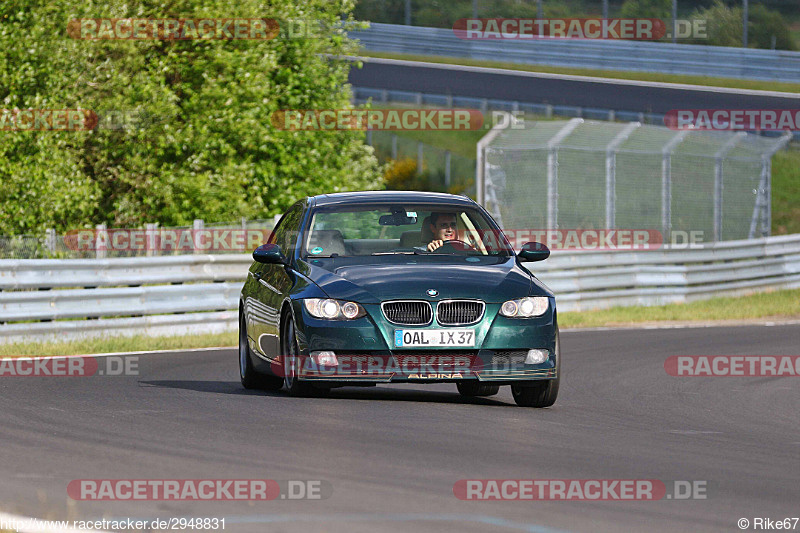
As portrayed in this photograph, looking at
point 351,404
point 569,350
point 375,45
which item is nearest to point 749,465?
point 351,404

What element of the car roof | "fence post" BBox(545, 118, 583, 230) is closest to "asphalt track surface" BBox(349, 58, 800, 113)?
"fence post" BBox(545, 118, 583, 230)

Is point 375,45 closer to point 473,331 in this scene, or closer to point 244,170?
point 244,170

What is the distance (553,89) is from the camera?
46938 mm

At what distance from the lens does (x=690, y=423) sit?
1011cm

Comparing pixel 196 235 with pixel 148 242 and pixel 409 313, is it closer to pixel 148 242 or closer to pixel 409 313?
pixel 148 242

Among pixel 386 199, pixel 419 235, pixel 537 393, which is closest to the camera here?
pixel 537 393

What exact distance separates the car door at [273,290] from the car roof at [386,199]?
0.84 ft

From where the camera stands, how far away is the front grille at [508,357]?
10.2m

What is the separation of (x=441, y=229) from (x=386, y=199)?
546 mm

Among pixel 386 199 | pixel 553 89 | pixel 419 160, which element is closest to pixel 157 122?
pixel 386 199

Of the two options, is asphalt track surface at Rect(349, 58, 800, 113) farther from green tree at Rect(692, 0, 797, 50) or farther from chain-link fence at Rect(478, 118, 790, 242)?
chain-link fence at Rect(478, 118, 790, 242)

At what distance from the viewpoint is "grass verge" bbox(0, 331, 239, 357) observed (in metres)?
16.0

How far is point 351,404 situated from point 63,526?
480 centimetres

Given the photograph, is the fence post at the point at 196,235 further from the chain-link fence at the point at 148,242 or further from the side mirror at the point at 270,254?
the side mirror at the point at 270,254
